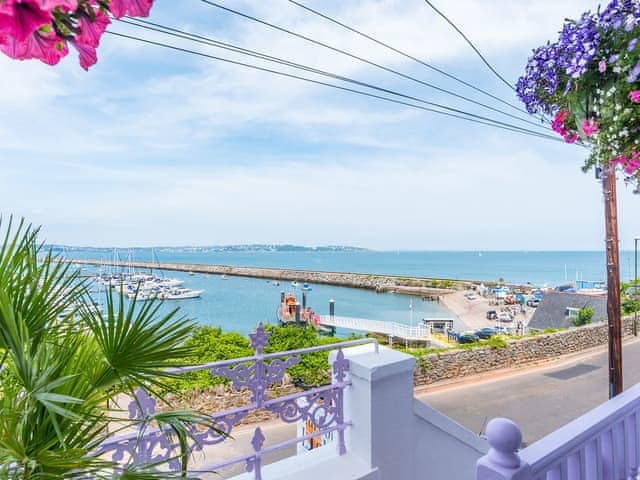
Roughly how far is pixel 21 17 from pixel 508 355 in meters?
10.7

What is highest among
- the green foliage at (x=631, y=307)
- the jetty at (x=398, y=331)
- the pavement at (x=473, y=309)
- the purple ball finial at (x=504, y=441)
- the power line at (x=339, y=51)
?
the power line at (x=339, y=51)

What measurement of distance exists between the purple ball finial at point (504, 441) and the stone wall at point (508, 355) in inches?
291

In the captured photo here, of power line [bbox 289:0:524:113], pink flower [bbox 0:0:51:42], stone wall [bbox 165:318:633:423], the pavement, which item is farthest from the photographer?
the pavement

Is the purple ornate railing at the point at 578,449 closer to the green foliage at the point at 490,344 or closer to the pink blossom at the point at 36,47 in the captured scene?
the pink blossom at the point at 36,47

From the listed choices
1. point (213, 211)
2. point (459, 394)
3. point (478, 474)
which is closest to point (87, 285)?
point (478, 474)

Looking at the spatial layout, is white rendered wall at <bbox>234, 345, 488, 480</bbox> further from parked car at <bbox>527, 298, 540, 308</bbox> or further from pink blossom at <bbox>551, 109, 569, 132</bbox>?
parked car at <bbox>527, 298, 540, 308</bbox>

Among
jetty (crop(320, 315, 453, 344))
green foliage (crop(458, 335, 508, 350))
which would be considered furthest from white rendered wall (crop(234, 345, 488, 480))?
jetty (crop(320, 315, 453, 344))

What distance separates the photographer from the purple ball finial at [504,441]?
780 millimetres

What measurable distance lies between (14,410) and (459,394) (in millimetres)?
8596

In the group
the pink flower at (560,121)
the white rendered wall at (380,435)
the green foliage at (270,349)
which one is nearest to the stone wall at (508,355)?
the green foliage at (270,349)

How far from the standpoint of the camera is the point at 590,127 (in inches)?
47.0

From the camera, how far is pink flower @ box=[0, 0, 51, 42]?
1.30 feet

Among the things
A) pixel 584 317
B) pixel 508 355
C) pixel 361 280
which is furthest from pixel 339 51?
pixel 361 280

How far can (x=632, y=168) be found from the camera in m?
1.22
